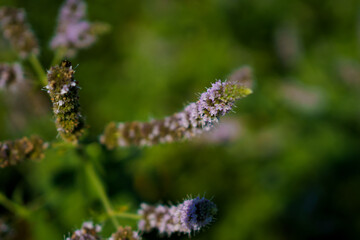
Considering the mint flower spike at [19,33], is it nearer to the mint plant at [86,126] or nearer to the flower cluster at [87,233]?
the mint plant at [86,126]

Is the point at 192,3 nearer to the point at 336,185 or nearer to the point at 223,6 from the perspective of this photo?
the point at 223,6

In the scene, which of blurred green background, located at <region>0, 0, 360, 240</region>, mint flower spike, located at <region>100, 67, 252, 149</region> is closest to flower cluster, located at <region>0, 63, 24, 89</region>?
blurred green background, located at <region>0, 0, 360, 240</region>

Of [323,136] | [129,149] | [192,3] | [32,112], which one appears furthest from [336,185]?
[32,112]

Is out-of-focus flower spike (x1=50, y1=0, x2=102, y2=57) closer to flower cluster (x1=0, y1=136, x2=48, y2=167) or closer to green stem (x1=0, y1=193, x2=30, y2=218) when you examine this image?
flower cluster (x1=0, y1=136, x2=48, y2=167)

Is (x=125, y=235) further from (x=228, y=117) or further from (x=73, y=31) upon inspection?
(x=228, y=117)

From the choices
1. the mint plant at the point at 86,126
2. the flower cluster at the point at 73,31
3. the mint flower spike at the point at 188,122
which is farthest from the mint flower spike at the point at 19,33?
the mint flower spike at the point at 188,122

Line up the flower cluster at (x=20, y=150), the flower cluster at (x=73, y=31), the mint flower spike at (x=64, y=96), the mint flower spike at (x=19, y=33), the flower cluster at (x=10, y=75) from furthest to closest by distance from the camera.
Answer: the flower cluster at (x=73, y=31) < the mint flower spike at (x=19, y=33) < the flower cluster at (x=10, y=75) < the flower cluster at (x=20, y=150) < the mint flower spike at (x=64, y=96)
